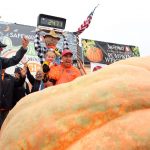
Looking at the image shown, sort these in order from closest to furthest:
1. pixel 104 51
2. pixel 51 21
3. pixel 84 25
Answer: pixel 51 21 → pixel 84 25 → pixel 104 51

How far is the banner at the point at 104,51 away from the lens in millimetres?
15408

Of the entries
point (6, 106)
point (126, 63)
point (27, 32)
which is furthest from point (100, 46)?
point (126, 63)

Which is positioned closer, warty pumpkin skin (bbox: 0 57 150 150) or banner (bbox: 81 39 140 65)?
warty pumpkin skin (bbox: 0 57 150 150)

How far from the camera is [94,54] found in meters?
15.6

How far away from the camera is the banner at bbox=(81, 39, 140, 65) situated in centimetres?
1541

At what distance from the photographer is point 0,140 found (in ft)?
5.12

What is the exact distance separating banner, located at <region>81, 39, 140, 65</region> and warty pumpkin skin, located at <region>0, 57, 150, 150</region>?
13592 millimetres

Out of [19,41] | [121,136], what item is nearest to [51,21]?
[19,41]

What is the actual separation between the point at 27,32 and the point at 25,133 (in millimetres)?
12083

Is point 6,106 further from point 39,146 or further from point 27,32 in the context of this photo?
point 27,32

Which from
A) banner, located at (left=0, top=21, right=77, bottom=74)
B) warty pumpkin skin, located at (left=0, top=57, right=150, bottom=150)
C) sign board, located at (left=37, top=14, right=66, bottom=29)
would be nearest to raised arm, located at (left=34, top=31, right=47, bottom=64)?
sign board, located at (left=37, top=14, right=66, bottom=29)

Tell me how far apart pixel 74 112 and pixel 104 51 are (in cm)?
1508

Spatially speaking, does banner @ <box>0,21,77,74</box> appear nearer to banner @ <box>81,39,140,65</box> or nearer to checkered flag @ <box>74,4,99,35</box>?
checkered flag @ <box>74,4,99,35</box>

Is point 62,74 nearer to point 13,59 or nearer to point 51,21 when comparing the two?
point 13,59
